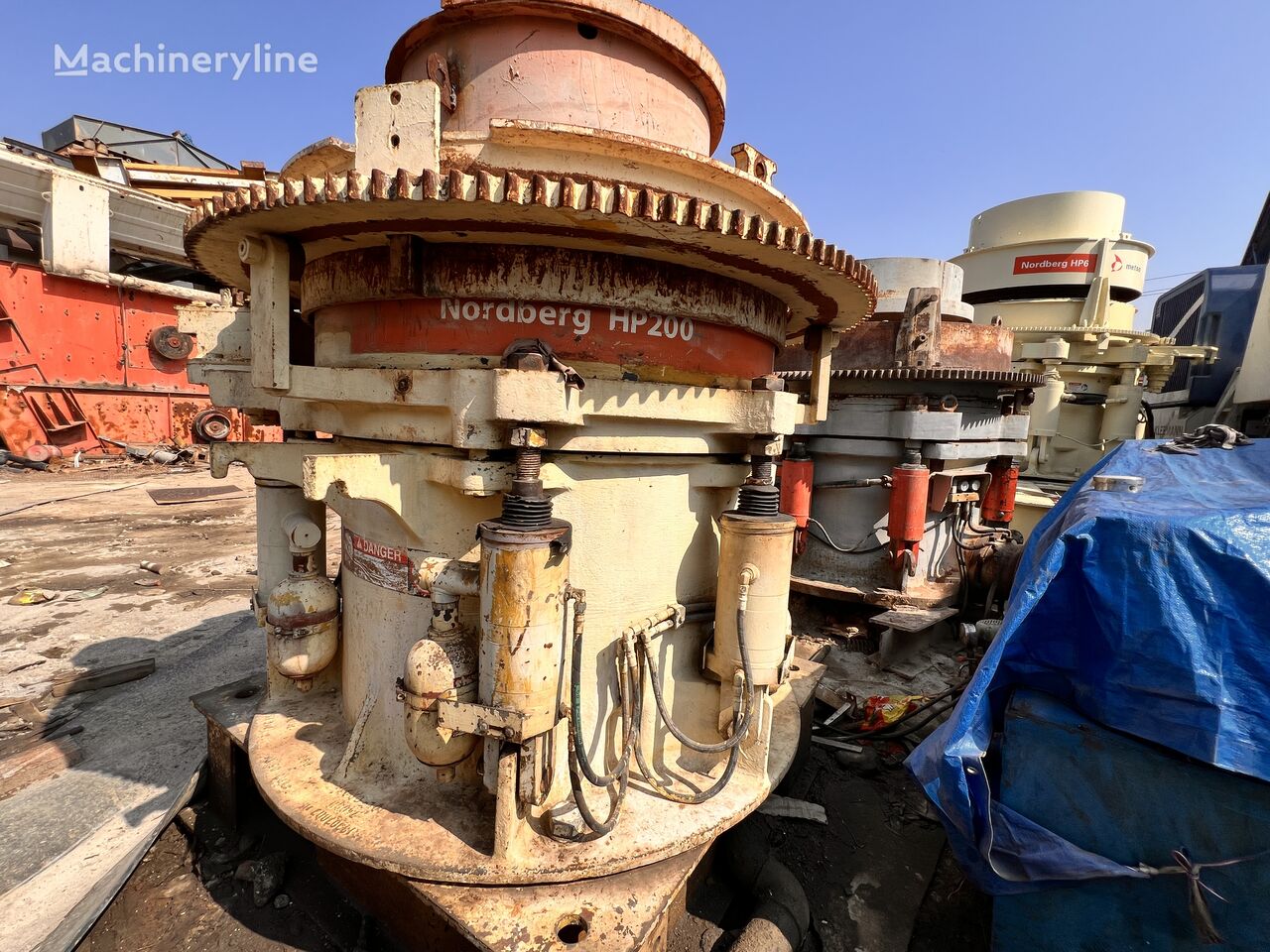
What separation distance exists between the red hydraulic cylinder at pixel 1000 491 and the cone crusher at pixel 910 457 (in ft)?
0.05

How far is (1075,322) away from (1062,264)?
4.19 ft

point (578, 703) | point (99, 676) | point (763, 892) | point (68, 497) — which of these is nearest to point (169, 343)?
point (68, 497)

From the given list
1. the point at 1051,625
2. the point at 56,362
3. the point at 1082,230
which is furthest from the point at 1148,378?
the point at 56,362

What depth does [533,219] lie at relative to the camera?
2291mm

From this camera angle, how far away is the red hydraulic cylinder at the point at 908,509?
19.5ft

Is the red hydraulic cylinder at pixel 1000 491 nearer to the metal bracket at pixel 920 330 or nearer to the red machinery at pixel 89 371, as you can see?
the metal bracket at pixel 920 330

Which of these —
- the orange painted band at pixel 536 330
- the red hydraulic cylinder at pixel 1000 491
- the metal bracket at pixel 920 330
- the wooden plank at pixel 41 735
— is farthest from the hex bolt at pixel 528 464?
the red hydraulic cylinder at pixel 1000 491

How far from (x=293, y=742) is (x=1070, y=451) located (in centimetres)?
1506

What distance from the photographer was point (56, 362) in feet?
45.6

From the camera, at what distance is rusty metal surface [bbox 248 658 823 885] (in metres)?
2.41

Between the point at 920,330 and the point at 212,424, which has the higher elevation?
the point at 920,330

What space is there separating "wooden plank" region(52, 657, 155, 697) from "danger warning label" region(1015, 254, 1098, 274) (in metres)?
16.3

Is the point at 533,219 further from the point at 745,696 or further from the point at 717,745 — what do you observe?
the point at 717,745

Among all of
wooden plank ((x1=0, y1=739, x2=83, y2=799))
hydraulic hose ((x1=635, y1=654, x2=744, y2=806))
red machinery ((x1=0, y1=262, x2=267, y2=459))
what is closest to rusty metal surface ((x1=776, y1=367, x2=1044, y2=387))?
hydraulic hose ((x1=635, y1=654, x2=744, y2=806))
